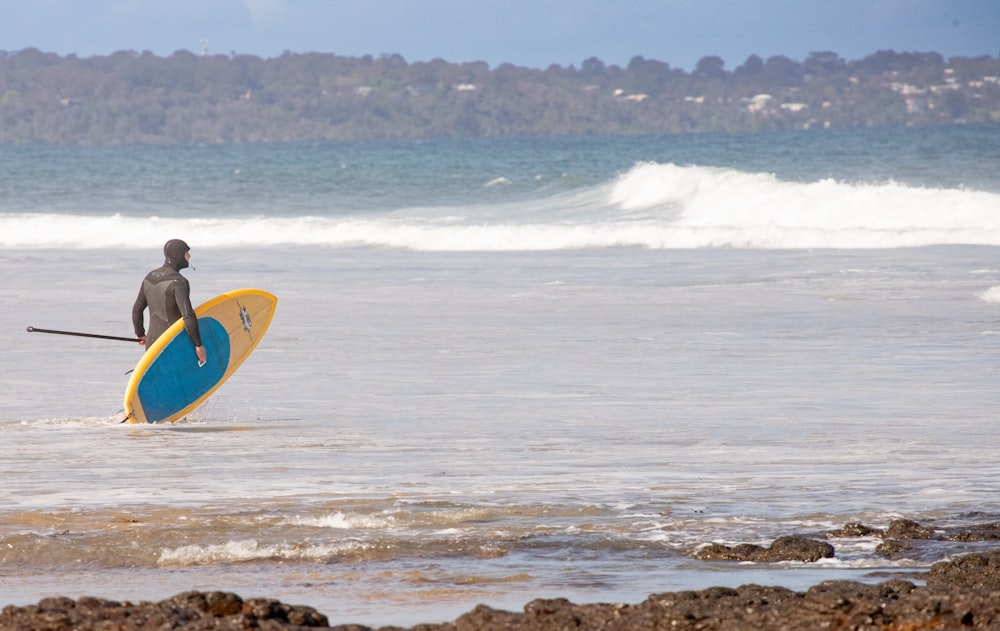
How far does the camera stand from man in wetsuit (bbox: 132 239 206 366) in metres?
9.20

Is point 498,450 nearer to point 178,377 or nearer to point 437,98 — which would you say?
point 178,377

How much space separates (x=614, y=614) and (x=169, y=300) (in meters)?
5.46

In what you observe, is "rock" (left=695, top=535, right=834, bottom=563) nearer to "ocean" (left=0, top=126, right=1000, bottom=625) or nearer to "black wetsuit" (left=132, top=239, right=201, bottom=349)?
"ocean" (left=0, top=126, right=1000, bottom=625)

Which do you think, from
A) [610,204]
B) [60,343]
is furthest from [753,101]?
[60,343]

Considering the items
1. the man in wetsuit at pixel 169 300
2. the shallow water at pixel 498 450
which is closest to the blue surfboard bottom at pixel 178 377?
the man in wetsuit at pixel 169 300

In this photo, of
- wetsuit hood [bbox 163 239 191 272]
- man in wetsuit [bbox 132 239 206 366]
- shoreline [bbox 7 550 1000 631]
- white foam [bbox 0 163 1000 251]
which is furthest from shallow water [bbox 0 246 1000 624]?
white foam [bbox 0 163 1000 251]

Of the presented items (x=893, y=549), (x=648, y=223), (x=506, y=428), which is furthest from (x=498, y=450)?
(x=648, y=223)

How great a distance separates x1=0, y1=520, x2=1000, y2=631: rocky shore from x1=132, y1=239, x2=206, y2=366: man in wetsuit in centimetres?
479

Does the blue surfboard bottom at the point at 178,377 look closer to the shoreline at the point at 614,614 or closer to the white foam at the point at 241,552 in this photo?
the white foam at the point at 241,552

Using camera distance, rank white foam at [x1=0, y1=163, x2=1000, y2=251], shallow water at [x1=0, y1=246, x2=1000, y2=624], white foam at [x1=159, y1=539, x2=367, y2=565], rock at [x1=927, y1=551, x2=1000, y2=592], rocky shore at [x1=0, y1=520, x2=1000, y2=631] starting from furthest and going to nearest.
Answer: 1. white foam at [x1=0, y1=163, x2=1000, y2=251]
2. white foam at [x1=159, y1=539, x2=367, y2=565]
3. shallow water at [x1=0, y1=246, x2=1000, y2=624]
4. rock at [x1=927, y1=551, x2=1000, y2=592]
5. rocky shore at [x1=0, y1=520, x2=1000, y2=631]

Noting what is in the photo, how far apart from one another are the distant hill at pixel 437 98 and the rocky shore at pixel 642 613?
128 metres

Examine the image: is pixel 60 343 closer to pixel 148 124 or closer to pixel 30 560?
pixel 30 560

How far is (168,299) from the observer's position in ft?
30.4

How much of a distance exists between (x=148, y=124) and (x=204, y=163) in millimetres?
72659
